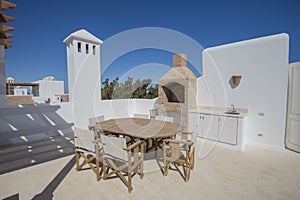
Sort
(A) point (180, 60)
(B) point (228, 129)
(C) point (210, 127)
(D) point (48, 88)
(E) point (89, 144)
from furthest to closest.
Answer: (D) point (48, 88) < (A) point (180, 60) < (C) point (210, 127) < (B) point (228, 129) < (E) point (89, 144)

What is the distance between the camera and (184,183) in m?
2.42

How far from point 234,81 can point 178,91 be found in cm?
237

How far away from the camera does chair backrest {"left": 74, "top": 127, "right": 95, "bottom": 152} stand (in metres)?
2.48

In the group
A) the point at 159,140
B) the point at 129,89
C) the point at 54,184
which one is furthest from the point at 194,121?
the point at 129,89

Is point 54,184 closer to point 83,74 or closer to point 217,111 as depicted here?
point 83,74

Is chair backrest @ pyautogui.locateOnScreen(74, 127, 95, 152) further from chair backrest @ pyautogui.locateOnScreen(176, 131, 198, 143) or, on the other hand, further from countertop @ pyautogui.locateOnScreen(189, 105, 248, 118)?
countertop @ pyautogui.locateOnScreen(189, 105, 248, 118)

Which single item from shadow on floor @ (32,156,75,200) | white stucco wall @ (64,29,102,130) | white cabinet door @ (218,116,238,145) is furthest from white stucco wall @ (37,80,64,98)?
white cabinet door @ (218,116,238,145)

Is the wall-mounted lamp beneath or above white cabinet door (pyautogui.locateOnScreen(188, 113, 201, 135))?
above

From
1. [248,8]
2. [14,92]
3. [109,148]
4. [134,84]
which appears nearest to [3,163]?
[109,148]

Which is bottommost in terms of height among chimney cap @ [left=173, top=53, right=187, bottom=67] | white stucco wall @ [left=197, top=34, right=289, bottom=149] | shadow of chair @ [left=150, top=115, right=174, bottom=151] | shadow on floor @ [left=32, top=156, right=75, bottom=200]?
shadow on floor @ [left=32, top=156, right=75, bottom=200]

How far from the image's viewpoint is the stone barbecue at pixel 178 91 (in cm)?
506

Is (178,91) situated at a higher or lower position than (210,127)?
higher

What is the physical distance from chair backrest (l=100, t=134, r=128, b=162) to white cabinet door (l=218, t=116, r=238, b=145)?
9.78ft

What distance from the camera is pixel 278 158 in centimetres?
337
